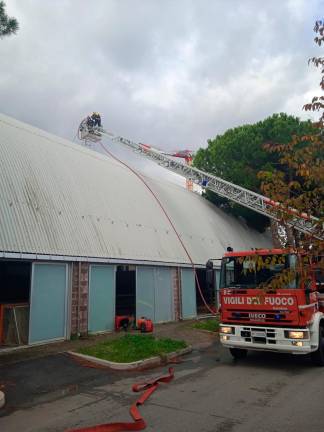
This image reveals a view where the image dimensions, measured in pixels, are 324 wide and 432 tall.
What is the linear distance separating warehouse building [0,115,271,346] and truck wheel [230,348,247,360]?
5.48ft

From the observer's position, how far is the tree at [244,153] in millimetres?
29906

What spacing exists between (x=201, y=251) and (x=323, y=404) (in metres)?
16.5

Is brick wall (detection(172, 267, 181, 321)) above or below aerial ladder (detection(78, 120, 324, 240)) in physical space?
below


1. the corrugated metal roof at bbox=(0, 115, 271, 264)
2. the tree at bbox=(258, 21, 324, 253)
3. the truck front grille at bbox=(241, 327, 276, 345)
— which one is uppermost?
the corrugated metal roof at bbox=(0, 115, 271, 264)

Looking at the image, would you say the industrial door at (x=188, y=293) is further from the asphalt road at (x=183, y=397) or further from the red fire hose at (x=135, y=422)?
the red fire hose at (x=135, y=422)

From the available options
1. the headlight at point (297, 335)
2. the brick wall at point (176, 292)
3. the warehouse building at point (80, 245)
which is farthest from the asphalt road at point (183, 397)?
the brick wall at point (176, 292)

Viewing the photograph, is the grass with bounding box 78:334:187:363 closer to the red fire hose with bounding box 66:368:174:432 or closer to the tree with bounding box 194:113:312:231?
the red fire hose with bounding box 66:368:174:432

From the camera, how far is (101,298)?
50.1ft

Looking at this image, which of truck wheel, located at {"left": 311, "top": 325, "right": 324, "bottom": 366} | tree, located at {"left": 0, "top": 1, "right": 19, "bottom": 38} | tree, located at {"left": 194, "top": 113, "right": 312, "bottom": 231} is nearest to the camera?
tree, located at {"left": 0, "top": 1, "right": 19, "bottom": 38}

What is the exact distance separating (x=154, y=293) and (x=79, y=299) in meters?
4.93

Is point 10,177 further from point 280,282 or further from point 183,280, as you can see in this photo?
point 280,282

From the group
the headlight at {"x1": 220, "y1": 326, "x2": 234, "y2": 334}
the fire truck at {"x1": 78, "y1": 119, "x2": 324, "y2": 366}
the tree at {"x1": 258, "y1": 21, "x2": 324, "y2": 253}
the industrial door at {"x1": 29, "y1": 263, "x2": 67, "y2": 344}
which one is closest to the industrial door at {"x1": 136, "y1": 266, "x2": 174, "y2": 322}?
the industrial door at {"x1": 29, "y1": 263, "x2": 67, "y2": 344}

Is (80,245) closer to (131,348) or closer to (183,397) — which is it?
(131,348)

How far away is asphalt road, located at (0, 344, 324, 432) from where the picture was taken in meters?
6.18
